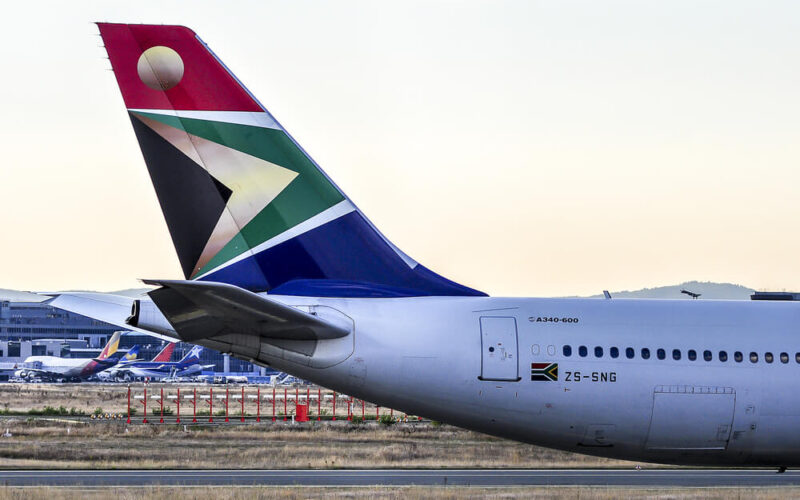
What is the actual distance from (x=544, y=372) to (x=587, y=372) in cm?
84

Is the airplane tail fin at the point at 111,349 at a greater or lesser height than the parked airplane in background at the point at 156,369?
greater

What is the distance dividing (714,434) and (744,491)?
771 cm

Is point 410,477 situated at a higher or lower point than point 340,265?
lower

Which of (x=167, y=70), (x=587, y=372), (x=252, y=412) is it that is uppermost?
(x=167, y=70)

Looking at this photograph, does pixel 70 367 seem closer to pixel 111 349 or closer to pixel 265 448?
pixel 111 349

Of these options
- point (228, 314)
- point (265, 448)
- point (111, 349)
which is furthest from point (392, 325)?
point (111, 349)

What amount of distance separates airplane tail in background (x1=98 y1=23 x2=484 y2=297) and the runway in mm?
10327

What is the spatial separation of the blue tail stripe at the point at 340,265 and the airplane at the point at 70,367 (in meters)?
114

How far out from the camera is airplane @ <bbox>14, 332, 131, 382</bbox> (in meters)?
130

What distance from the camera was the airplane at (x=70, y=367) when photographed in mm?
129625

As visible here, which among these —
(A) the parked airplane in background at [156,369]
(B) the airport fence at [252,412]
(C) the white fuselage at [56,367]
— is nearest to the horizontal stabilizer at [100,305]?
(B) the airport fence at [252,412]

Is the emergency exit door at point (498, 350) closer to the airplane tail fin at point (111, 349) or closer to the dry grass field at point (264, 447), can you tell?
the dry grass field at point (264, 447)

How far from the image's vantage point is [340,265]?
782 inches

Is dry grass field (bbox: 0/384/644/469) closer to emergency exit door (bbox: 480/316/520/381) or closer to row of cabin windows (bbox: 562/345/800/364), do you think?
row of cabin windows (bbox: 562/345/800/364)
